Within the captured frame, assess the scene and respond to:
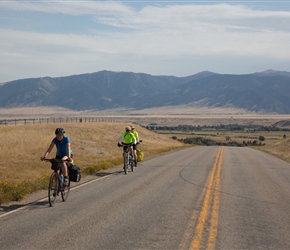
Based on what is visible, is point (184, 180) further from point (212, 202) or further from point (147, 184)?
point (212, 202)

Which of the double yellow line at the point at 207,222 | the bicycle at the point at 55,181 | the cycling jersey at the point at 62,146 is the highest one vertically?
the cycling jersey at the point at 62,146

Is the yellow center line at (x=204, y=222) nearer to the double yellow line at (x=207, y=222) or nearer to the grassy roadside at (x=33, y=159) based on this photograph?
the double yellow line at (x=207, y=222)

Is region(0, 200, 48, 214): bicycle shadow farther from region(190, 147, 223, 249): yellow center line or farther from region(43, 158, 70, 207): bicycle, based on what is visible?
region(190, 147, 223, 249): yellow center line

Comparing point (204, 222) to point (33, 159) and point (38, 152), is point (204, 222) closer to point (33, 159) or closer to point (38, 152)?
point (33, 159)

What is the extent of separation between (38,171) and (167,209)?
48.6ft

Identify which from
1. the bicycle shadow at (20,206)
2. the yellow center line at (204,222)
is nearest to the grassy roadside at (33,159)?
the bicycle shadow at (20,206)

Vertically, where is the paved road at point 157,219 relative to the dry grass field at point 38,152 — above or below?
above

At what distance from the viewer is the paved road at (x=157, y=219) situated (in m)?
8.62

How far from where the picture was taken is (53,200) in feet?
41.9

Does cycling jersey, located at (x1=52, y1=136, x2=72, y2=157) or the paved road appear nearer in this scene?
the paved road

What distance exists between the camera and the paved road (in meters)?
8.62

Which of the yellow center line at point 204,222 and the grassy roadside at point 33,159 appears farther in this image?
the grassy roadside at point 33,159

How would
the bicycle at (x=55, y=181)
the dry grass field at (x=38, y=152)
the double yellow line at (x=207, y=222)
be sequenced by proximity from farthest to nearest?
the dry grass field at (x=38, y=152)
the bicycle at (x=55, y=181)
the double yellow line at (x=207, y=222)

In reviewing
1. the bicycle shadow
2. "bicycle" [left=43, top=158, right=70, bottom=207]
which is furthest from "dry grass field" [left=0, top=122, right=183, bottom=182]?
"bicycle" [left=43, top=158, right=70, bottom=207]
